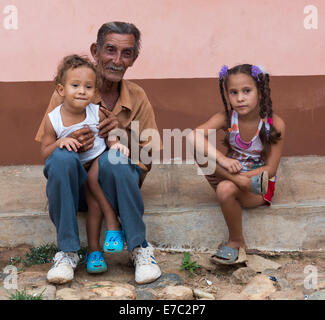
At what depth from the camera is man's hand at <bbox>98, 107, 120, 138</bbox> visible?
3.41 m

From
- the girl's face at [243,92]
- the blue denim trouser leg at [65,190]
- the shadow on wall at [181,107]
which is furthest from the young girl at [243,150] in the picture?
the shadow on wall at [181,107]

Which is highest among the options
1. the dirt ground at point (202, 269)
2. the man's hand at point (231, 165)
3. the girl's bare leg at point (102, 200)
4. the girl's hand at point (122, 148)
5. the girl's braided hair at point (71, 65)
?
the girl's braided hair at point (71, 65)

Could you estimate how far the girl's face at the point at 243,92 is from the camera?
135 inches

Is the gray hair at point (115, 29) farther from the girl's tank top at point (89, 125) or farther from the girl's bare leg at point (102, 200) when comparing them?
the girl's bare leg at point (102, 200)

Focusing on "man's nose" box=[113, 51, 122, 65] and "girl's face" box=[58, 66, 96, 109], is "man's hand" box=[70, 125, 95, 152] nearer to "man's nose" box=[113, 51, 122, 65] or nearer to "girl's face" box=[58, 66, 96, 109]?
"girl's face" box=[58, 66, 96, 109]

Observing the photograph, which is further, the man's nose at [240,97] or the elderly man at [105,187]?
the man's nose at [240,97]

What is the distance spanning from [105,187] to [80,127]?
1.30ft

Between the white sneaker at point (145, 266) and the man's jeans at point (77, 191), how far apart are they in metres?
0.09

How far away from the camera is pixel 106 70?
352 centimetres

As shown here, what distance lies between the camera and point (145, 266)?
3215 millimetres

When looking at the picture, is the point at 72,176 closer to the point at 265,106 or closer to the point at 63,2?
the point at 265,106

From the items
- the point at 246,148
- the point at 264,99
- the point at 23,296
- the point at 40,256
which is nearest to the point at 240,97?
the point at 264,99

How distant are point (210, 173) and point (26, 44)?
197 centimetres

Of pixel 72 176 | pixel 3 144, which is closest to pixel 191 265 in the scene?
pixel 72 176
